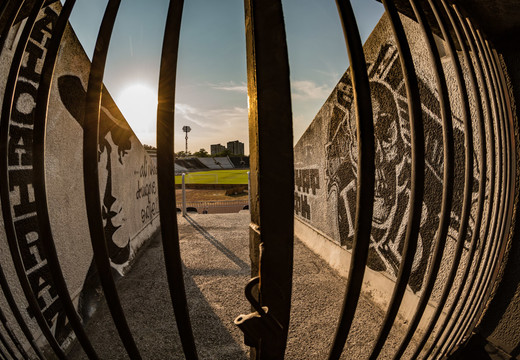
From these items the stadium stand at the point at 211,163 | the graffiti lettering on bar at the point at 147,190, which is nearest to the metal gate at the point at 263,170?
the graffiti lettering on bar at the point at 147,190

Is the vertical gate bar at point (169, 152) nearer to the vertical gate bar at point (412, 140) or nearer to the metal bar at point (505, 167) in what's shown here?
the vertical gate bar at point (412, 140)

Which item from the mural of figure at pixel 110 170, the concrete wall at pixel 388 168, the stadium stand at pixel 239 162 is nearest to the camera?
the concrete wall at pixel 388 168

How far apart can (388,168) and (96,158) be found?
3368 mm

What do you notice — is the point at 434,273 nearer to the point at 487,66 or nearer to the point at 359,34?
the point at 359,34

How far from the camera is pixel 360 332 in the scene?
2781 millimetres

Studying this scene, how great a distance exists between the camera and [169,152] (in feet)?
2.37

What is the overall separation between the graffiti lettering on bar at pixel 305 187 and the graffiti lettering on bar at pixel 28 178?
467 cm

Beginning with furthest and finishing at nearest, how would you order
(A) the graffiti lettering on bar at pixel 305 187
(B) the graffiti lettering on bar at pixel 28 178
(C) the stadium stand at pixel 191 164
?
(C) the stadium stand at pixel 191 164, (A) the graffiti lettering on bar at pixel 305 187, (B) the graffiti lettering on bar at pixel 28 178

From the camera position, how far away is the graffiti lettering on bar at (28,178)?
2.23 metres

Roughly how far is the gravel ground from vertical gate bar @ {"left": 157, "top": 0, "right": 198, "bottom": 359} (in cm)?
220

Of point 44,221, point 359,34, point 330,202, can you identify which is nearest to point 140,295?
point 44,221

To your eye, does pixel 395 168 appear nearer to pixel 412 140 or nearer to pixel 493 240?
pixel 493 240

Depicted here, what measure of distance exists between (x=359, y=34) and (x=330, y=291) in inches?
144

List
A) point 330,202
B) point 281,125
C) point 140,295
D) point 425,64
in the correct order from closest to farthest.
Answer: point 281,125
point 425,64
point 140,295
point 330,202
